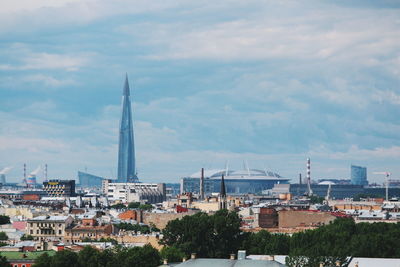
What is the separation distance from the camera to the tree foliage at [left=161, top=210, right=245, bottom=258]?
9731 centimetres

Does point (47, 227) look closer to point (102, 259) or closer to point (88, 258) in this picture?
point (88, 258)

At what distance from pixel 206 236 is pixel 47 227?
3144 cm

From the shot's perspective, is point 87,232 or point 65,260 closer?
point 65,260

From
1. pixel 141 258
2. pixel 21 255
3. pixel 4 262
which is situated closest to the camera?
pixel 141 258

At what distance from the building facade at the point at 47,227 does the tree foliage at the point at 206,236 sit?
24294mm

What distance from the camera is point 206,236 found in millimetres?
100188

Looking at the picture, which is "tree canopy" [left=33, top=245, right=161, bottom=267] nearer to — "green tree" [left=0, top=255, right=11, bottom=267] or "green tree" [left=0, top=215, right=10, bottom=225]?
"green tree" [left=0, top=255, right=11, bottom=267]

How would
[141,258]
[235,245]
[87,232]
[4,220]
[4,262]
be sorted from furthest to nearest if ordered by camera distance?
[4,220]
[87,232]
[235,245]
[4,262]
[141,258]

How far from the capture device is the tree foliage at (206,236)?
97312 millimetres

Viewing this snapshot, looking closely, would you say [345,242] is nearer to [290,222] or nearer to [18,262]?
[18,262]

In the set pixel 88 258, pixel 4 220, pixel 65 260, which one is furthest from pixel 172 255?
pixel 4 220

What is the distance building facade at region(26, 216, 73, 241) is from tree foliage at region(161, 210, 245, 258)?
79.7 ft

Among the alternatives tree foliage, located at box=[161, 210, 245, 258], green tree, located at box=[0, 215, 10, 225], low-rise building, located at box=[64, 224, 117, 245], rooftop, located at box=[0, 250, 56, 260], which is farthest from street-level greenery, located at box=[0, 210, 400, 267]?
green tree, located at box=[0, 215, 10, 225]

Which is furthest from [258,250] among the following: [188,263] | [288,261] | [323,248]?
[188,263]
